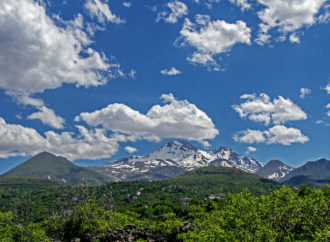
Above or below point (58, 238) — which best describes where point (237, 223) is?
above

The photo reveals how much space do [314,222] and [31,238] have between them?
6021 cm

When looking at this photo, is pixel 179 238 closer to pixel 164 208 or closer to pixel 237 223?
pixel 237 223

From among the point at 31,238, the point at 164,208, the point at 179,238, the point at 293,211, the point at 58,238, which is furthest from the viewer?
the point at 164,208

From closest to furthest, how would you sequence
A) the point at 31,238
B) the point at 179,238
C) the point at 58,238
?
the point at 31,238, the point at 179,238, the point at 58,238

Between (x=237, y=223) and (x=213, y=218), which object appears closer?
(x=237, y=223)

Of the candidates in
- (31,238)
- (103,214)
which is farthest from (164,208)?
(31,238)

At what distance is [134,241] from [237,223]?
116 ft

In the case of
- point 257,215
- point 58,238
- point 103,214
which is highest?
point 257,215

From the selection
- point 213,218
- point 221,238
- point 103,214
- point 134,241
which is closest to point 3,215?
point 103,214

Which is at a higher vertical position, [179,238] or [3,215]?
[3,215]

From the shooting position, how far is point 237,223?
140 feet

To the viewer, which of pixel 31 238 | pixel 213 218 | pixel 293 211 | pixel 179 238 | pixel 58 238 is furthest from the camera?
pixel 58 238

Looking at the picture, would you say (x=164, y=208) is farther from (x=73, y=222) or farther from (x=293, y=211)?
(x=293, y=211)

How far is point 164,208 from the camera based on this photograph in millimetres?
164250
